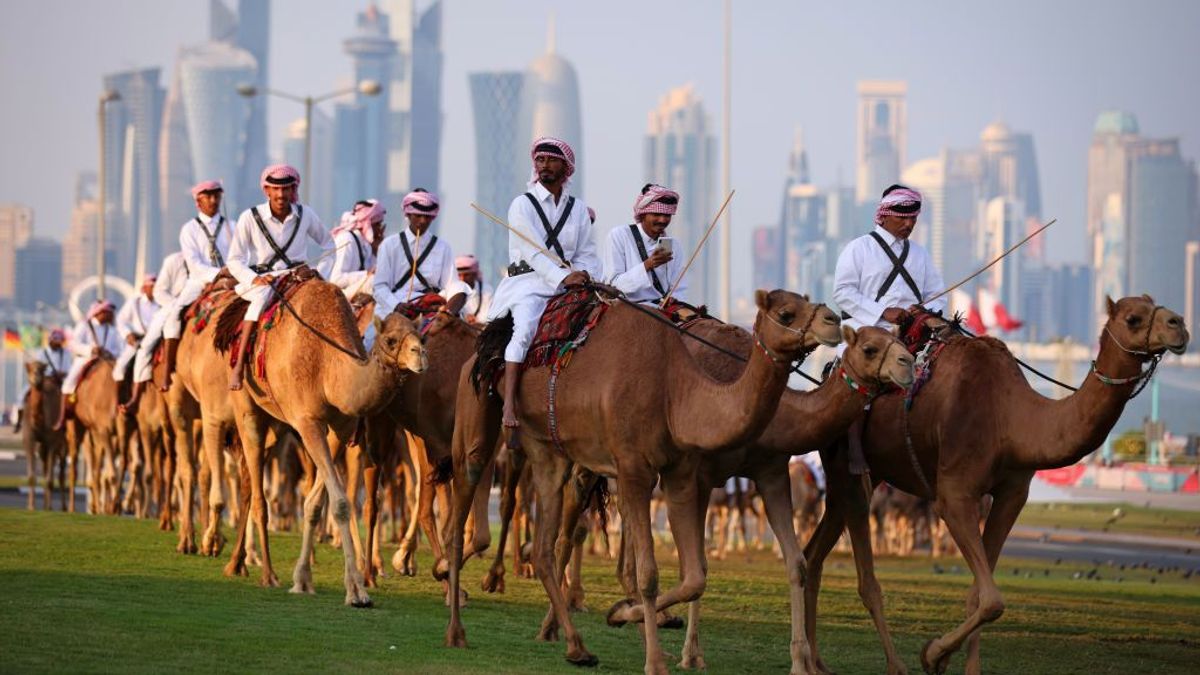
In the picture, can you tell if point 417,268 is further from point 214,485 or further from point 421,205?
point 214,485

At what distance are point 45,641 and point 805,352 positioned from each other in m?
5.14

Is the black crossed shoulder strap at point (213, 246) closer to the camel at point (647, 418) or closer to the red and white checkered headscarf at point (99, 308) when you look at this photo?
the camel at point (647, 418)

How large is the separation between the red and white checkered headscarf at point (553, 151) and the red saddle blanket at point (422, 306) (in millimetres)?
3239

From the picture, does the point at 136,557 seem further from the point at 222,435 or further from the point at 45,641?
the point at 45,641

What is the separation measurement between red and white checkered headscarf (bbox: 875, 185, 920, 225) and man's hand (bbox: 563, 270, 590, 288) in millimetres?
2370

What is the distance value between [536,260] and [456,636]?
2881 millimetres

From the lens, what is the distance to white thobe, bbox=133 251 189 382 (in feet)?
77.7

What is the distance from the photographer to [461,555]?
53.2ft

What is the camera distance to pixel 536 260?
1627 centimetres

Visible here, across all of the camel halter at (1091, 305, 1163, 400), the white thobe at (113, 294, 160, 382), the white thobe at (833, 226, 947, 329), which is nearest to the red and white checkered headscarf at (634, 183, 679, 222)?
the white thobe at (833, 226, 947, 329)

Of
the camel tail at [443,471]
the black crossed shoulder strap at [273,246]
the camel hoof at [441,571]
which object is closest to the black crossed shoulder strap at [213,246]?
the black crossed shoulder strap at [273,246]

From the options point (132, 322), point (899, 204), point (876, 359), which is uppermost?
point (899, 204)

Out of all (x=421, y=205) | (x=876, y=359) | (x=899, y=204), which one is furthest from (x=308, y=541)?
(x=876, y=359)

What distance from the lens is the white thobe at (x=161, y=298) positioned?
23672 millimetres
